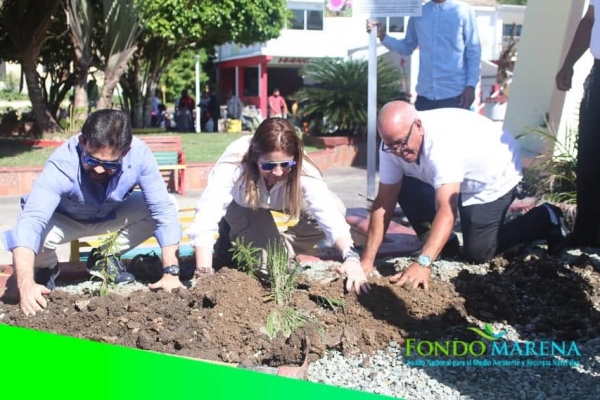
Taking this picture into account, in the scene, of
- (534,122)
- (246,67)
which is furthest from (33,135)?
(246,67)

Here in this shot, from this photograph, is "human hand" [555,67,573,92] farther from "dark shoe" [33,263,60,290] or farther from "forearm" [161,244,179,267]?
"dark shoe" [33,263,60,290]

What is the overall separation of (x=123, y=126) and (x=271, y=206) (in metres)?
1.04

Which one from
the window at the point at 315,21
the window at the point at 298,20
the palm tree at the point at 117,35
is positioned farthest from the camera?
the window at the point at 315,21

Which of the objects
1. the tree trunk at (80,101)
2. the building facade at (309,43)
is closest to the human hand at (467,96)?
the tree trunk at (80,101)

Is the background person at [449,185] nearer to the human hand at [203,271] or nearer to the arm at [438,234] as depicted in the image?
the arm at [438,234]

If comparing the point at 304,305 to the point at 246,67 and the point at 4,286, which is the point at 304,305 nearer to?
the point at 4,286

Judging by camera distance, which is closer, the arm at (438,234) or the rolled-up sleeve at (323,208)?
the arm at (438,234)

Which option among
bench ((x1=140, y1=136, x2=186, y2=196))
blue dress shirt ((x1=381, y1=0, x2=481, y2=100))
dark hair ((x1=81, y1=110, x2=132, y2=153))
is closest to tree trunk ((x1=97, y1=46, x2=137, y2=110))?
bench ((x1=140, y1=136, x2=186, y2=196))

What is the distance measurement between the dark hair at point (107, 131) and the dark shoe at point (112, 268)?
29.0 inches

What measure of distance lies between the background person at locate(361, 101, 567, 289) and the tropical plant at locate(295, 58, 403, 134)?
10276 mm

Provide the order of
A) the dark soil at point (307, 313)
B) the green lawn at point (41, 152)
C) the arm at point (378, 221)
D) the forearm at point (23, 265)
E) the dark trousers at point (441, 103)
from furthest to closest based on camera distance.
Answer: the green lawn at point (41, 152) < the dark trousers at point (441, 103) < the arm at point (378, 221) < the forearm at point (23, 265) < the dark soil at point (307, 313)

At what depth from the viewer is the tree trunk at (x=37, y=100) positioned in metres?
15.4

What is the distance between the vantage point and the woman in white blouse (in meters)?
3.86

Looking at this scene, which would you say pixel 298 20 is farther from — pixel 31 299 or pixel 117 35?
pixel 31 299
